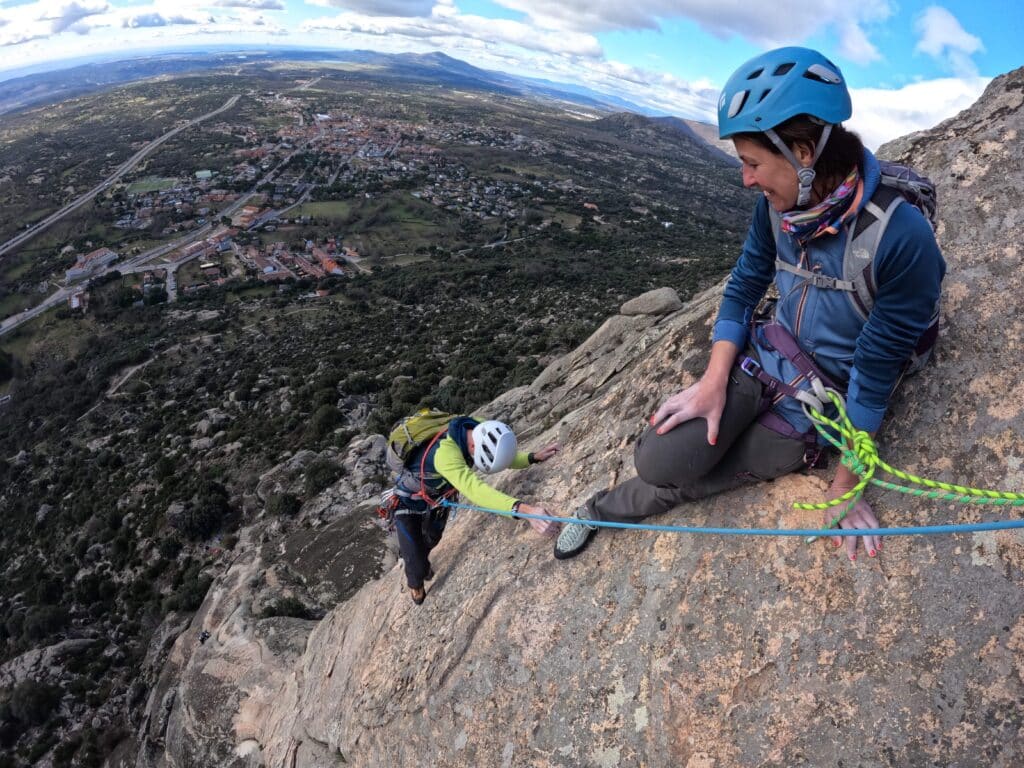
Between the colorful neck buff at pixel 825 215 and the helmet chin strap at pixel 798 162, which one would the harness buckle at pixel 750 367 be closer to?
the colorful neck buff at pixel 825 215

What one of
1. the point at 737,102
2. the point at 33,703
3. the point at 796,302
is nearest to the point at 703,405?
the point at 796,302

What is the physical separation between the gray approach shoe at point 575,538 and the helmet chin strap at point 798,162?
10.2ft

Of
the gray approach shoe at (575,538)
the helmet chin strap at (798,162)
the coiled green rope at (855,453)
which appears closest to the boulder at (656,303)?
the gray approach shoe at (575,538)

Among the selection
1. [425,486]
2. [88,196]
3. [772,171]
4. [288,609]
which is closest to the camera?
[772,171]

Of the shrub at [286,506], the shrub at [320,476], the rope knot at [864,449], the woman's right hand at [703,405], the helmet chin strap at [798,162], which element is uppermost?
the helmet chin strap at [798,162]

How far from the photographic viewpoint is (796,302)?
3.04 m

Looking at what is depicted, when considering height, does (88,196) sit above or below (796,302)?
below

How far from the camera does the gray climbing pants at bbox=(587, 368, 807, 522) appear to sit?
10.6 feet

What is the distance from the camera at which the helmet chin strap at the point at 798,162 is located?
94.5 inches

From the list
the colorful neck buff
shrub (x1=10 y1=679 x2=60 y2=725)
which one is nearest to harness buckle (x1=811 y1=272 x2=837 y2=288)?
the colorful neck buff

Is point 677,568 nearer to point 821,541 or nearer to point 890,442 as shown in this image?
point 821,541

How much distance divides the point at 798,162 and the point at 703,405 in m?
1.41

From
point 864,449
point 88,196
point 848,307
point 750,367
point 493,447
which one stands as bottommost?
point 88,196

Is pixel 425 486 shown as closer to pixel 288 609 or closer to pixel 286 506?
pixel 288 609
